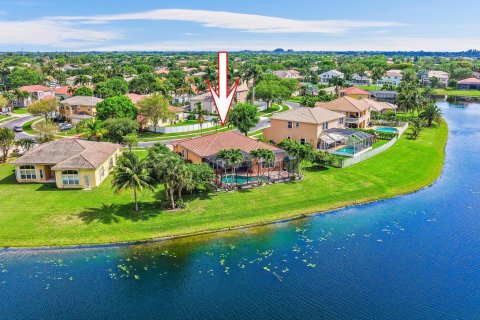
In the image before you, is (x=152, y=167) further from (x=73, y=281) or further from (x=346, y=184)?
(x=346, y=184)

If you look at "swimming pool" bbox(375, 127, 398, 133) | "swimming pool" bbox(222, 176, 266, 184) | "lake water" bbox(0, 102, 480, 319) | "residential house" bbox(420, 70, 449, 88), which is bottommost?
"lake water" bbox(0, 102, 480, 319)

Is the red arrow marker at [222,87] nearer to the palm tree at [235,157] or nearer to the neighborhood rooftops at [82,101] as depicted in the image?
the palm tree at [235,157]

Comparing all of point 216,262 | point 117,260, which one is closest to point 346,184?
point 216,262

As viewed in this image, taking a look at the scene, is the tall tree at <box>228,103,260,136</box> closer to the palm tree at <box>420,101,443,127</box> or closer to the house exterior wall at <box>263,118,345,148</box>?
the house exterior wall at <box>263,118,345,148</box>

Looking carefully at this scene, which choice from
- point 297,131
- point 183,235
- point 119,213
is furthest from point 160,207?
point 297,131

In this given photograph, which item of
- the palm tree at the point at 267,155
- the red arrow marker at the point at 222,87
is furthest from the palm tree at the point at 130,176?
the palm tree at the point at 267,155

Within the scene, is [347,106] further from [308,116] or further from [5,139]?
[5,139]

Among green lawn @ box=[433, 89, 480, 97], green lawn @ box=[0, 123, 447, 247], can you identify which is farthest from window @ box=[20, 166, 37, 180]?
green lawn @ box=[433, 89, 480, 97]

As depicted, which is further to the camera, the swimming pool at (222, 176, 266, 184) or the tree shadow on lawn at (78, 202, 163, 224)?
the swimming pool at (222, 176, 266, 184)

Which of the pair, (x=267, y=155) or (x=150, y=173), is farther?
(x=267, y=155)
